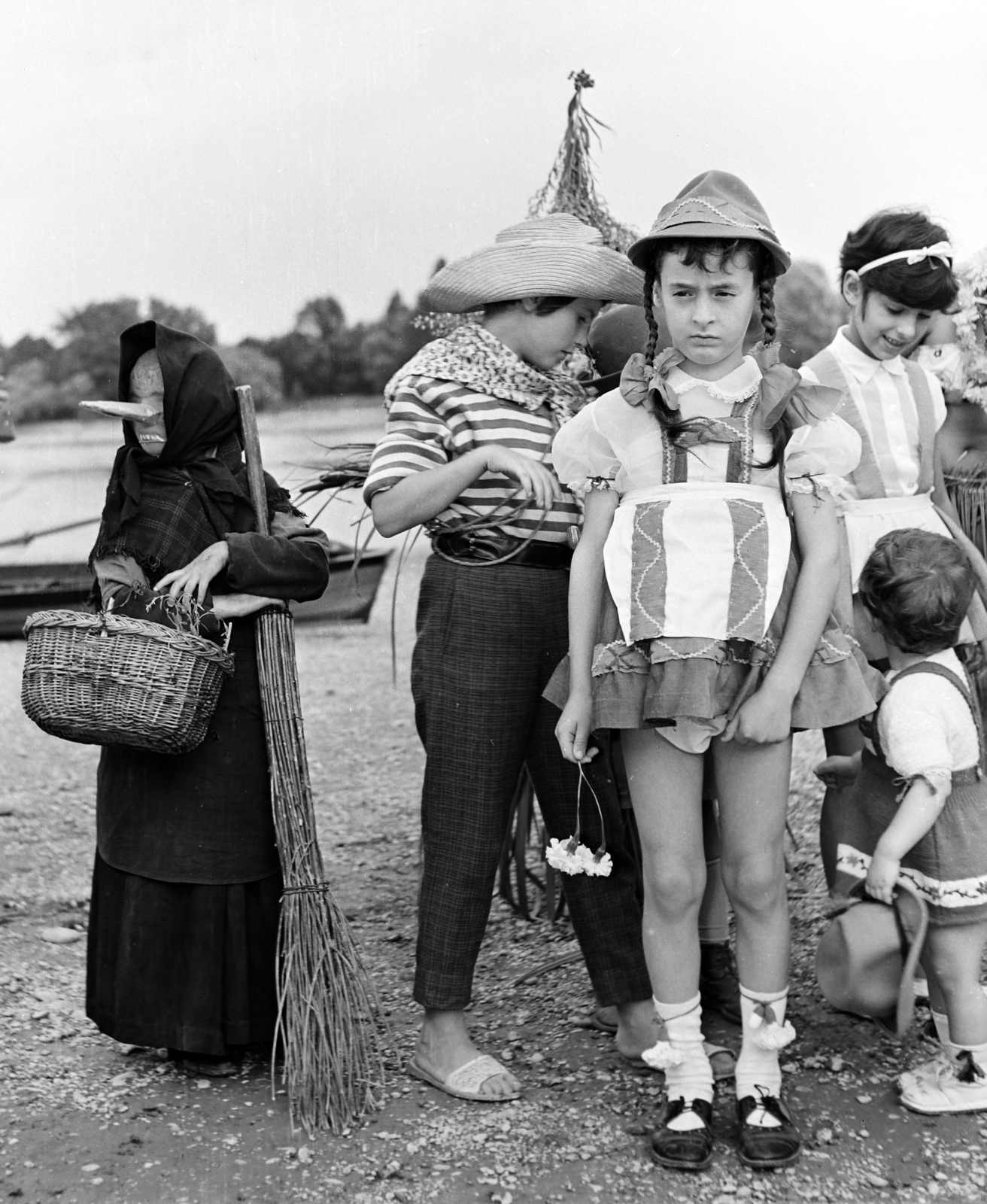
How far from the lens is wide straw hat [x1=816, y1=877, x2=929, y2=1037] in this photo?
2148 mm

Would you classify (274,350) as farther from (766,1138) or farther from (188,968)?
(766,1138)

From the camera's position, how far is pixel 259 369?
18.9ft

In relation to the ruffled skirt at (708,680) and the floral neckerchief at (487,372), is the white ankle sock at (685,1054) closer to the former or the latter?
the ruffled skirt at (708,680)

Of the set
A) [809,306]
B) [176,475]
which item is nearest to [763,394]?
[176,475]

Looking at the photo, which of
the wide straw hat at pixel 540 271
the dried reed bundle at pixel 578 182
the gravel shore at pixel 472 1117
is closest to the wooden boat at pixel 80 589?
the gravel shore at pixel 472 1117

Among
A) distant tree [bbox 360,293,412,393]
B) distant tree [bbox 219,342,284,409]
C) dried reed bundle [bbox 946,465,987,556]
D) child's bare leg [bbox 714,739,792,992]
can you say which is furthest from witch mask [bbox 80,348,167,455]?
distant tree [bbox 219,342,284,409]

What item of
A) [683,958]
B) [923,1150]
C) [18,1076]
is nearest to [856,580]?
[683,958]

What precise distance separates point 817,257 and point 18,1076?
3.99 meters

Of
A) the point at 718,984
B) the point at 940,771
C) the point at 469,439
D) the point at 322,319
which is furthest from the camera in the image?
the point at 322,319

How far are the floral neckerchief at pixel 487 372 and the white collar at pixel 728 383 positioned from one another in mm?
300

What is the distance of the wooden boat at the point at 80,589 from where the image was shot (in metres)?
5.94

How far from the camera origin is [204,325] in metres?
5.70

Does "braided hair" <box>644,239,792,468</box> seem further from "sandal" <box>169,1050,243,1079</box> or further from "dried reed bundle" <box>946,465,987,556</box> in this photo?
"sandal" <box>169,1050,243,1079</box>

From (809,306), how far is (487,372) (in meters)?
3.32
